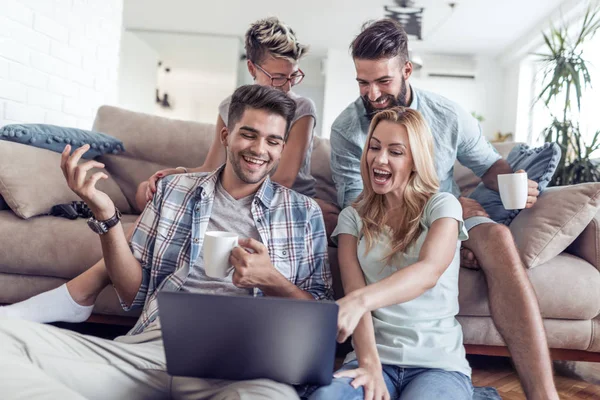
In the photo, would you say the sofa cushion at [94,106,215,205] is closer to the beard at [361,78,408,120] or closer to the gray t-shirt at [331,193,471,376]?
the beard at [361,78,408,120]

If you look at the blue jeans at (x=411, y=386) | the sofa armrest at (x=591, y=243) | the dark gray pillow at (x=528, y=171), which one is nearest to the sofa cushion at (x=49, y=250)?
the blue jeans at (x=411, y=386)

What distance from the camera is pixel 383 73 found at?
1.81m

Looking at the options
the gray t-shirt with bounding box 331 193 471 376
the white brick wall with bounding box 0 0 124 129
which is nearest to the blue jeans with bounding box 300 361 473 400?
the gray t-shirt with bounding box 331 193 471 376

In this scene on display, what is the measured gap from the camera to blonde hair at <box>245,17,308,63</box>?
1988 millimetres

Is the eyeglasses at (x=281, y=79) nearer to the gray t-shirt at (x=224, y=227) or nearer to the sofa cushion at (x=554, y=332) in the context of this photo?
the gray t-shirt at (x=224, y=227)

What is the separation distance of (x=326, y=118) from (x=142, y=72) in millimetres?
2929

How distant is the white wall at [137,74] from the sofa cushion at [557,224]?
6788 mm

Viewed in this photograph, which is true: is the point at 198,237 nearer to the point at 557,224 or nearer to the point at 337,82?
the point at 557,224

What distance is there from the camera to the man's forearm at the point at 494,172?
1.94 meters

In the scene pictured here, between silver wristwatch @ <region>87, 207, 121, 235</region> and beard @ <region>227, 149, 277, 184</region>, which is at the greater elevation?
beard @ <region>227, 149, 277, 184</region>

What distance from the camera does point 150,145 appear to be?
8.39 ft

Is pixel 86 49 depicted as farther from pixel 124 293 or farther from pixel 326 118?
pixel 326 118

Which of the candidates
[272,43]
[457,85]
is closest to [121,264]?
[272,43]

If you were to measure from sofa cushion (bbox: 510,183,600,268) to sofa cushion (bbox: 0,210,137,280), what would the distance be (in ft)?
4.93
